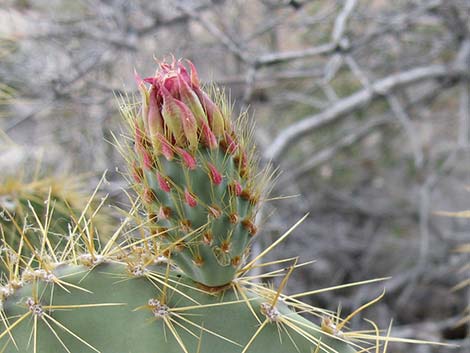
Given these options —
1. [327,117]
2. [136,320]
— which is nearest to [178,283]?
[136,320]

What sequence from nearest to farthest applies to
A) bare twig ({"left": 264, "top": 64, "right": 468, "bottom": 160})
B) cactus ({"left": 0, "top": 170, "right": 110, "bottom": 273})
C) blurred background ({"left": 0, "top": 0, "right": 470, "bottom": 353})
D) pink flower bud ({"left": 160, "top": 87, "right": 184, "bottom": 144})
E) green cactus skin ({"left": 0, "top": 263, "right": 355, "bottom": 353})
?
pink flower bud ({"left": 160, "top": 87, "right": 184, "bottom": 144}), green cactus skin ({"left": 0, "top": 263, "right": 355, "bottom": 353}), cactus ({"left": 0, "top": 170, "right": 110, "bottom": 273}), bare twig ({"left": 264, "top": 64, "right": 468, "bottom": 160}), blurred background ({"left": 0, "top": 0, "right": 470, "bottom": 353})

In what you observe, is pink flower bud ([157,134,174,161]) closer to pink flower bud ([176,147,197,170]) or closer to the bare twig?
pink flower bud ([176,147,197,170])

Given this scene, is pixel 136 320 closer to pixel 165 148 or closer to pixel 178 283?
pixel 178 283

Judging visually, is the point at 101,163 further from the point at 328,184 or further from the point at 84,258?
the point at 84,258

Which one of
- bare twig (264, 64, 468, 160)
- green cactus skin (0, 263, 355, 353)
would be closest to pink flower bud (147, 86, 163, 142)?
green cactus skin (0, 263, 355, 353)

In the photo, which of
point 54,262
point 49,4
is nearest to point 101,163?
point 49,4

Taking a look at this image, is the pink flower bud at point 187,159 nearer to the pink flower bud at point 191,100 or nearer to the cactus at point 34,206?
the pink flower bud at point 191,100
